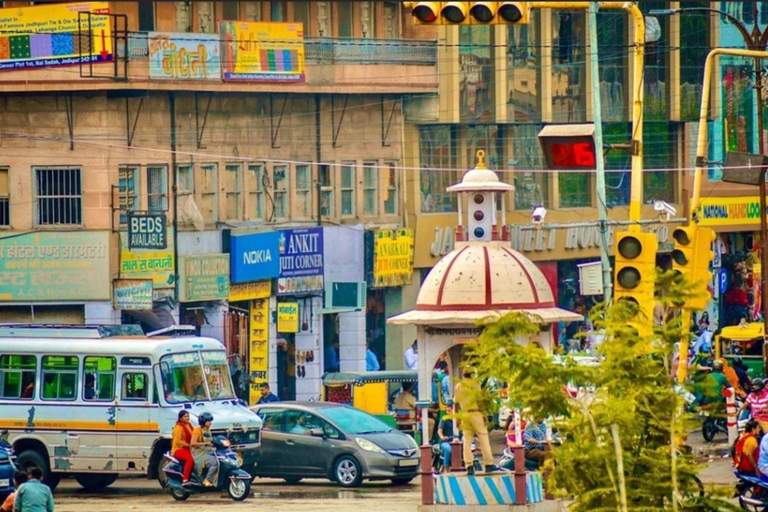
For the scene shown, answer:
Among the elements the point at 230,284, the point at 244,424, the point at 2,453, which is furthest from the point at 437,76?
the point at 2,453

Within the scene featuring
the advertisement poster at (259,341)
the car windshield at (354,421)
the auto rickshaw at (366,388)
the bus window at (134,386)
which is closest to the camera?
the bus window at (134,386)

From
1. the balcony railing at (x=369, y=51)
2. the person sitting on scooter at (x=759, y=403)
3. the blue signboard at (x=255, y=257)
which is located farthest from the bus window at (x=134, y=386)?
the balcony railing at (x=369, y=51)

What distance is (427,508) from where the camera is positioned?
25.8 metres

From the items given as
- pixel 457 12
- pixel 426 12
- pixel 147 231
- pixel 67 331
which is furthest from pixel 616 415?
pixel 147 231

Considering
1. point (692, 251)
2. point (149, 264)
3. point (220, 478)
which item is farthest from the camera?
point (149, 264)

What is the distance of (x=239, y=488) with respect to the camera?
29.2m

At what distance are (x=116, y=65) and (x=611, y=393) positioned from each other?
26.8m

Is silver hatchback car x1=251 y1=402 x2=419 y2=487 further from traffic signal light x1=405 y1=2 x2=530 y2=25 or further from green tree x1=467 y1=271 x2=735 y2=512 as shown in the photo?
traffic signal light x1=405 y1=2 x2=530 y2=25

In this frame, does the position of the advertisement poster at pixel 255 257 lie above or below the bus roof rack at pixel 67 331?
above

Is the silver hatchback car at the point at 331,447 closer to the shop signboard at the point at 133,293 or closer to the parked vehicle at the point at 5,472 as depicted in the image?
the parked vehicle at the point at 5,472

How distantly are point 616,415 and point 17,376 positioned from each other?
17.8 metres

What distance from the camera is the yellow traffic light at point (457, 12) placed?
14.9m

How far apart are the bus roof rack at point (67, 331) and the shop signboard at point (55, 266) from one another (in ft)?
29.2

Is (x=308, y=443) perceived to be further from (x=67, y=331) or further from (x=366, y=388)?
(x=366, y=388)
